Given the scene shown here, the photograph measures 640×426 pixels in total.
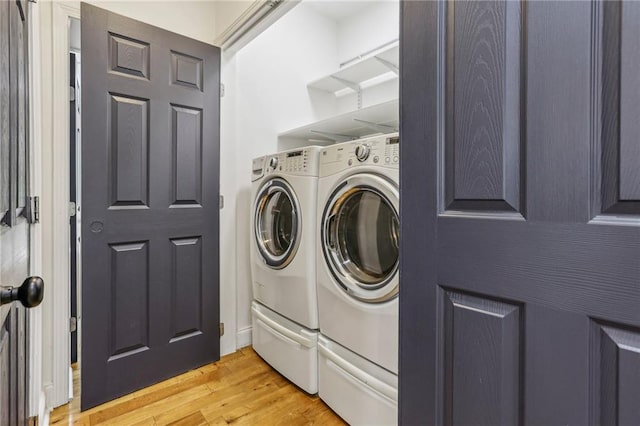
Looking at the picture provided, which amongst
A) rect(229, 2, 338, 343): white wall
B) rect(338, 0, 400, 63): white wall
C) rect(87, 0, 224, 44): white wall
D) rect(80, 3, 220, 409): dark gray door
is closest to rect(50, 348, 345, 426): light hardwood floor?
rect(80, 3, 220, 409): dark gray door

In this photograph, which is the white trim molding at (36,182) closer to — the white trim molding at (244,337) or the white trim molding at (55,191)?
the white trim molding at (55,191)

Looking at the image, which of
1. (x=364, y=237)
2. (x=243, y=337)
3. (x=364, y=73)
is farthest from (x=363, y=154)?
(x=243, y=337)

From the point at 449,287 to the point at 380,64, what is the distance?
2.00 m

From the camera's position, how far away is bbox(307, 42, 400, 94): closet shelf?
7.06 ft

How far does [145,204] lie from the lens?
1716 millimetres

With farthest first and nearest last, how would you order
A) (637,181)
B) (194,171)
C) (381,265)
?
(194,171) < (381,265) < (637,181)

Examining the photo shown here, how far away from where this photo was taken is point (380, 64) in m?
2.26

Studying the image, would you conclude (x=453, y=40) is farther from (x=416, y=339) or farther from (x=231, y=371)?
(x=231, y=371)

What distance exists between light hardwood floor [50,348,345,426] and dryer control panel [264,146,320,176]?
47.5 inches

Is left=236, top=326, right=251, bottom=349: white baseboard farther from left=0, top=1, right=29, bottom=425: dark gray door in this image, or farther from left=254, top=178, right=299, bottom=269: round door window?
left=0, top=1, right=29, bottom=425: dark gray door

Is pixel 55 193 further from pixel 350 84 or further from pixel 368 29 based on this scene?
pixel 368 29

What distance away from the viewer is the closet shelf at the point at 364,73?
215 cm

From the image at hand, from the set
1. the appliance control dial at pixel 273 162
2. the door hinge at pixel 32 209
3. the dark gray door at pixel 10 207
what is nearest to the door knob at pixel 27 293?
the dark gray door at pixel 10 207

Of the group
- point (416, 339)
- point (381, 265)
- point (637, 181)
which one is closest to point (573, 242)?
point (637, 181)
